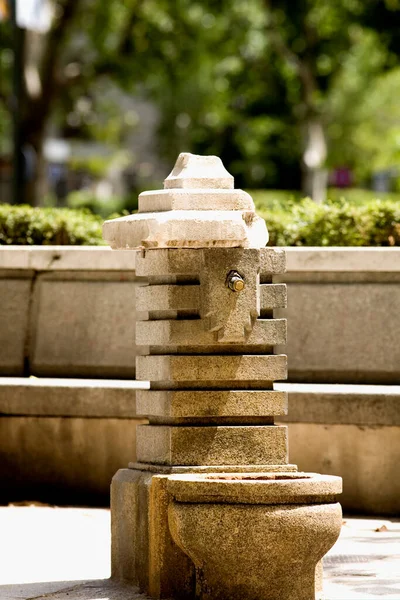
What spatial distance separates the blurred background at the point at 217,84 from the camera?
3759cm

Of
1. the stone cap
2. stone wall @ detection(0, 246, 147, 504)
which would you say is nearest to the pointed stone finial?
the stone cap

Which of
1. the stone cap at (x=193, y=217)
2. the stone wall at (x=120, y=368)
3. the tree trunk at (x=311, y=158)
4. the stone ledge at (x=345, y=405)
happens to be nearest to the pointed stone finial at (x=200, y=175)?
the stone cap at (x=193, y=217)

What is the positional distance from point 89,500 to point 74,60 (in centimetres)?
3285

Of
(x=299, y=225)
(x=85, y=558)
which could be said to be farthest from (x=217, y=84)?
(x=85, y=558)

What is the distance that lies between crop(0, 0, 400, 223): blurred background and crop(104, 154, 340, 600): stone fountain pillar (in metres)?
14.4

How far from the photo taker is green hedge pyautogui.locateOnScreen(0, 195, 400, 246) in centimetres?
1183

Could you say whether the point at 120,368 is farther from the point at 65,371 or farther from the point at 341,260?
the point at 341,260

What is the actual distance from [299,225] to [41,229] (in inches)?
88.7

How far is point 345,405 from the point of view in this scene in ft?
34.8

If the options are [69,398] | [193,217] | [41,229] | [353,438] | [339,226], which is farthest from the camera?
[41,229]

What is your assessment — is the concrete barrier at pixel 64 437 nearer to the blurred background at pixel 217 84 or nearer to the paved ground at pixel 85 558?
the paved ground at pixel 85 558

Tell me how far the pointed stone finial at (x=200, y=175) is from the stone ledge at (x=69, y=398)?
Result: 3.32 meters

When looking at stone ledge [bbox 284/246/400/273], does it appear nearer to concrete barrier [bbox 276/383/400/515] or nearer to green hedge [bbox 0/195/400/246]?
green hedge [bbox 0/195/400/246]

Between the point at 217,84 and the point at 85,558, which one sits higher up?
the point at 217,84
